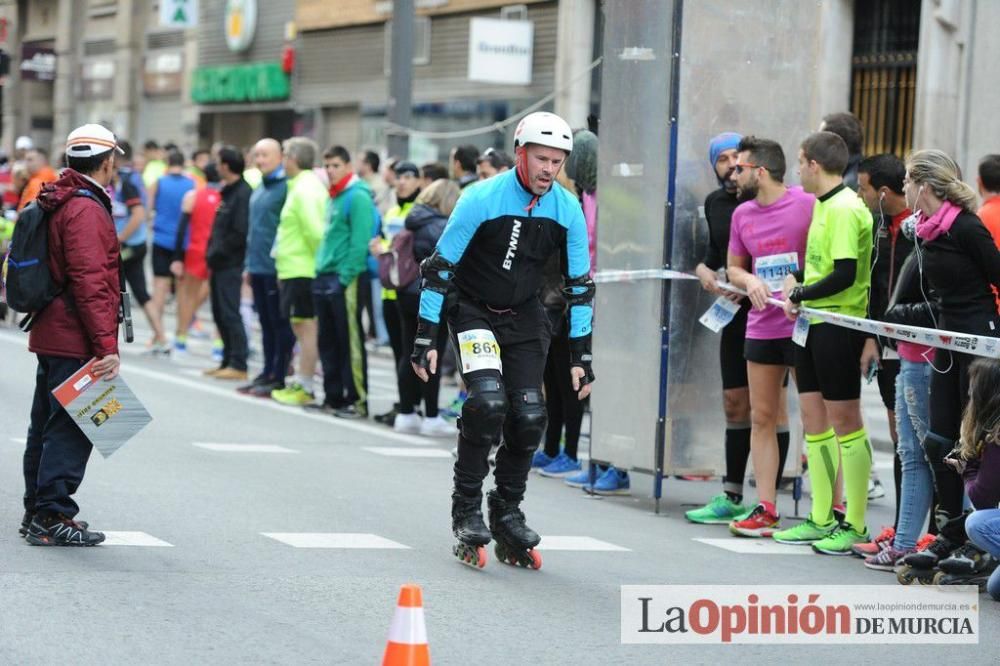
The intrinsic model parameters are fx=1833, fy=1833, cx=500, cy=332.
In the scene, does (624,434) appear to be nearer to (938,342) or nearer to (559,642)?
(938,342)

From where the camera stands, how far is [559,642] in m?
6.46

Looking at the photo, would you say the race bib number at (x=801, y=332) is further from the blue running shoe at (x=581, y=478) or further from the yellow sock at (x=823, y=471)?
the blue running shoe at (x=581, y=478)

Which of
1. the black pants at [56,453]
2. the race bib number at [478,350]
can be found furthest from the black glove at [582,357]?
the black pants at [56,453]

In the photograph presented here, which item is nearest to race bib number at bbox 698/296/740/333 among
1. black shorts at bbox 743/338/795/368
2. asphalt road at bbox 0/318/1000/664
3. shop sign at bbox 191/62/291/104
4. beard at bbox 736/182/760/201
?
black shorts at bbox 743/338/795/368

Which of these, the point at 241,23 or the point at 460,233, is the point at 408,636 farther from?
the point at 241,23

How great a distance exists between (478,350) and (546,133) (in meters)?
0.98

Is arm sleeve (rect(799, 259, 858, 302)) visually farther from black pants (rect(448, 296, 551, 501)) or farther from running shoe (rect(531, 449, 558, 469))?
running shoe (rect(531, 449, 558, 469))

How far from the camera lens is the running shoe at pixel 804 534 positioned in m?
9.19

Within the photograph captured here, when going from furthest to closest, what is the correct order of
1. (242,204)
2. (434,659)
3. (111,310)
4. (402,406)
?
(242,204) → (402,406) → (111,310) → (434,659)

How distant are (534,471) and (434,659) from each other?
5.54 meters

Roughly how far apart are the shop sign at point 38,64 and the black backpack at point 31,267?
38.6 meters

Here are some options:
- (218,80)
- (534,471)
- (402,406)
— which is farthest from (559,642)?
(218,80)

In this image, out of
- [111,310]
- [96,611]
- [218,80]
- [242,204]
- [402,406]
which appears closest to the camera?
[96,611]

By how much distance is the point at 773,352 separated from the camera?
9297 millimetres
